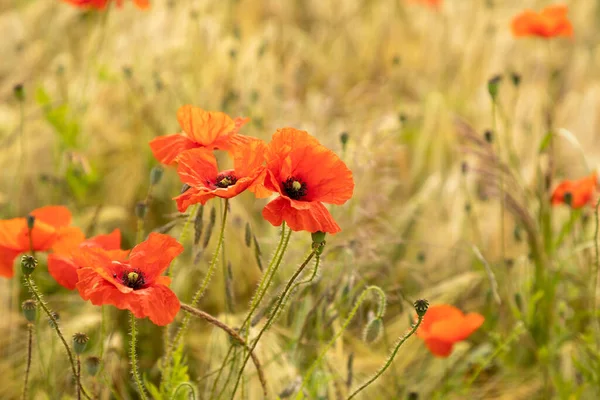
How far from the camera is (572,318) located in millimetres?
1803

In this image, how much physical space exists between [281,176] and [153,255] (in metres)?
0.18

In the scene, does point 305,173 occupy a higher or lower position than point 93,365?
higher

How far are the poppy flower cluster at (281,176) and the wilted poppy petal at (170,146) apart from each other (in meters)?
0.05

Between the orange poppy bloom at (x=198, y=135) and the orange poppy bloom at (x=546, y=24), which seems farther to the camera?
the orange poppy bloom at (x=546, y=24)

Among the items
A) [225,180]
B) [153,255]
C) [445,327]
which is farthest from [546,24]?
[153,255]

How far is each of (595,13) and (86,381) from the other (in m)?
2.95

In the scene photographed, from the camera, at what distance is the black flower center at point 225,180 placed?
39.2 inches

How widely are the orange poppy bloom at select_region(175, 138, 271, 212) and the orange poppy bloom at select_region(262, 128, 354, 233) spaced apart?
2cm

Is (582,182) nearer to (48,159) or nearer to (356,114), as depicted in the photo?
(356,114)

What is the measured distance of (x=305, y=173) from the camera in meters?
0.98

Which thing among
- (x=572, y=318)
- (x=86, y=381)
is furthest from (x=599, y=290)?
(x=86, y=381)

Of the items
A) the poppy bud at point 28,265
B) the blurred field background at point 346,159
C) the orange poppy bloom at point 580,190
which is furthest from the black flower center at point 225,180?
the orange poppy bloom at point 580,190

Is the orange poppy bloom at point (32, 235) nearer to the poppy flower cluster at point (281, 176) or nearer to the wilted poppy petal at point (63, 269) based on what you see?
the wilted poppy petal at point (63, 269)

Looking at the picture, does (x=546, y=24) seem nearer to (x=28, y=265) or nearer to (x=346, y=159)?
(x=346, y=159)
